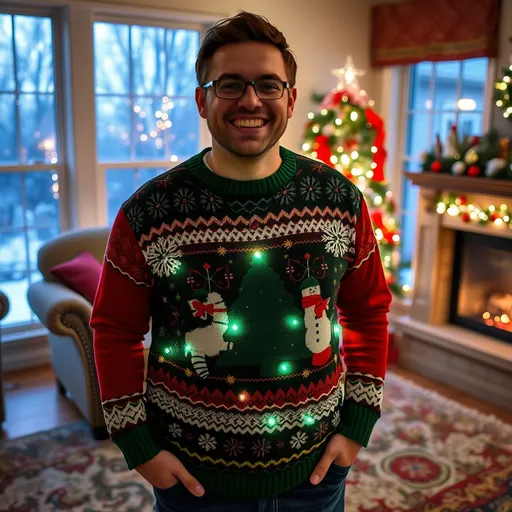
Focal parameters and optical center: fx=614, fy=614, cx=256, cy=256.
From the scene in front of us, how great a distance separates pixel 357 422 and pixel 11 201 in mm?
3047

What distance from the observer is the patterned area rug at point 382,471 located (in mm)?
2436

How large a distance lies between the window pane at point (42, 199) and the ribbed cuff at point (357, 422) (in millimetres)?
3002

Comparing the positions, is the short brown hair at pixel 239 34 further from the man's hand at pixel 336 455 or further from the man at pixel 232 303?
the man's hand at pixel 336 455

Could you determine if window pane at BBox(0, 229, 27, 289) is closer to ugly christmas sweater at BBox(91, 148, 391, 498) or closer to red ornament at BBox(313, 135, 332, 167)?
red ornament at BBox(313, 135, 332, 167)

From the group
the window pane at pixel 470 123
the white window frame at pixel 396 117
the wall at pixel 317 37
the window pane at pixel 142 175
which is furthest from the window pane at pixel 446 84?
the window pane at pixel 142 175

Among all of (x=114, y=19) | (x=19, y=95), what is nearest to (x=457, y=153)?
(x=114, y=19)

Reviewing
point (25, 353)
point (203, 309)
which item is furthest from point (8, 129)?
point (203, 309)

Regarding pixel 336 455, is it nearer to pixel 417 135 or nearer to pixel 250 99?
pixel 250 99

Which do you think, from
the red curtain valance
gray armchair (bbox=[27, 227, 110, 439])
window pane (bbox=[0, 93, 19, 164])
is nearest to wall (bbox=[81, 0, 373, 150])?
the red curtain valance

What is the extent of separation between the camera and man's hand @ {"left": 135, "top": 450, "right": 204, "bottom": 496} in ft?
3.87

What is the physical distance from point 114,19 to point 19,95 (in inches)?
29.0

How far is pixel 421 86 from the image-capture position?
4.44 meters

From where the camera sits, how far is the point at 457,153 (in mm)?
3578

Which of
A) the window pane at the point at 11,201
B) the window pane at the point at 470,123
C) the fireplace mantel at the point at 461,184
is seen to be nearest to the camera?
the fireplace mantel at the point at 461,184
